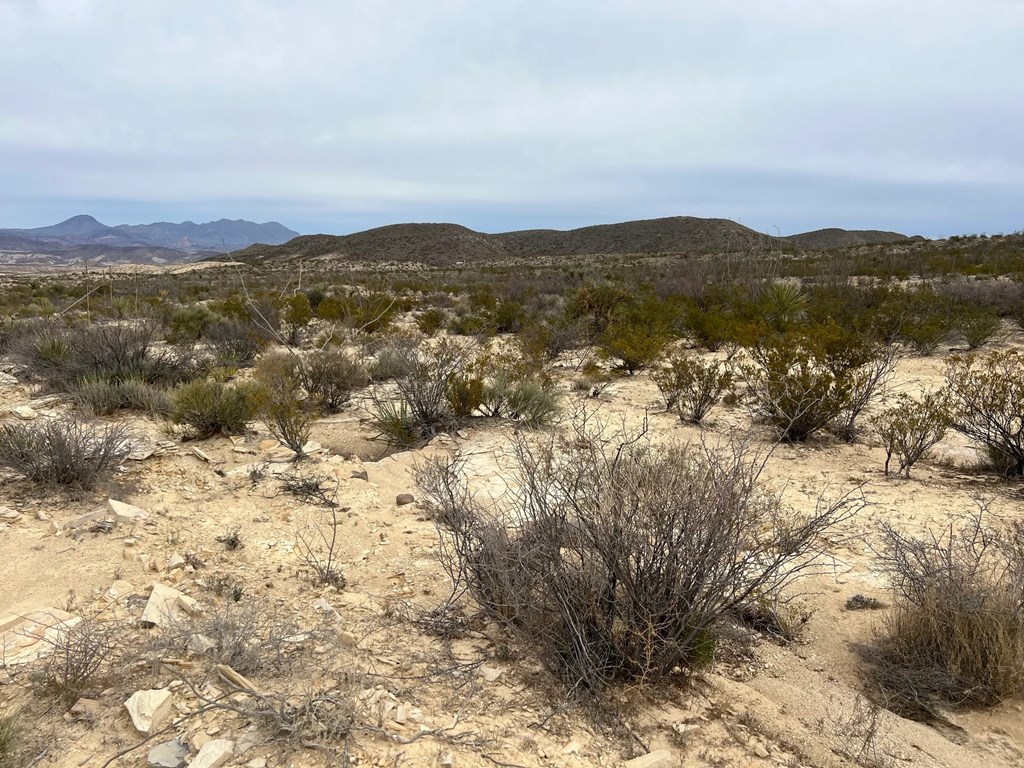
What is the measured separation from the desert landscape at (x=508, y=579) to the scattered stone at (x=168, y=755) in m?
0.01

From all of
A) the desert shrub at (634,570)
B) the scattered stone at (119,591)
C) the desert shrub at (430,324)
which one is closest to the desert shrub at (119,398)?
the scattered stone at (119,591)

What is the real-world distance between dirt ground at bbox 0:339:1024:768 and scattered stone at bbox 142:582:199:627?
0.07 metres

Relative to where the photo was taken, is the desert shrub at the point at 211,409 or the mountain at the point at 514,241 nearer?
the desert shrub at the point at 211,409

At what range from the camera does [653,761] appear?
7.39ft

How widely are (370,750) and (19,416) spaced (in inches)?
300

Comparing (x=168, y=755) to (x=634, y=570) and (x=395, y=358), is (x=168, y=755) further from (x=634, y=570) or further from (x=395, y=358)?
(x=395, y=358)

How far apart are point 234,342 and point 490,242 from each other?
201 ft

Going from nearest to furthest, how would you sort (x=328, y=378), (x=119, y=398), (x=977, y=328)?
1. (x=119, y=398)
2. (x=328, y=378)
3. (x=977, y=328)

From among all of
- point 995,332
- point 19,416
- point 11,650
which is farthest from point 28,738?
point 995,332

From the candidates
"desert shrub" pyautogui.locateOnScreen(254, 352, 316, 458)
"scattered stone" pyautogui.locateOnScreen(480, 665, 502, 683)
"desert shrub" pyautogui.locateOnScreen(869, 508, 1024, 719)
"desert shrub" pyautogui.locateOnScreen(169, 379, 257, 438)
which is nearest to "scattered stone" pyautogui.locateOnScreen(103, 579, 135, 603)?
"scattered stone" pyautogui.locateOnScreen(480, 665, 502, 683)

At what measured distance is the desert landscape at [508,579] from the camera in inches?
94.9

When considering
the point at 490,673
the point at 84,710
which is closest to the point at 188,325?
the point at 84,710

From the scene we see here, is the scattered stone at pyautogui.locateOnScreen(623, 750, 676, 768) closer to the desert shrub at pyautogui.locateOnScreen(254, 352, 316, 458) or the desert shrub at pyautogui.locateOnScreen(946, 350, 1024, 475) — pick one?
the desert shrub at pyautogui.locateOnScreen(254, 352, 316, 458)

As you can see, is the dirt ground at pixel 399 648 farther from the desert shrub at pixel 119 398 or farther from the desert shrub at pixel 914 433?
the desert shrub at pixel 119 398
